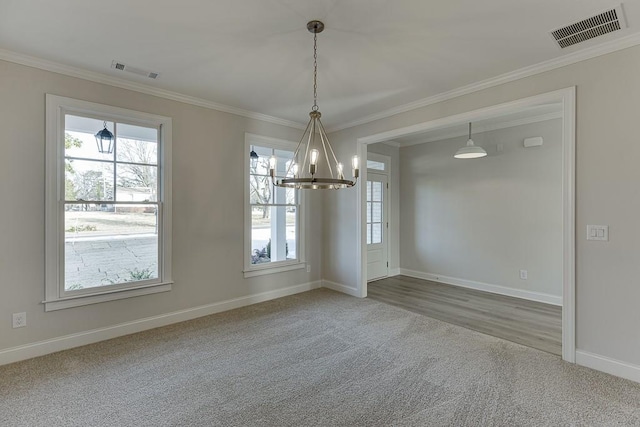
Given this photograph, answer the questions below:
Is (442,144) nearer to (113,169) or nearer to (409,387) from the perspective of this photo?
(409,387)

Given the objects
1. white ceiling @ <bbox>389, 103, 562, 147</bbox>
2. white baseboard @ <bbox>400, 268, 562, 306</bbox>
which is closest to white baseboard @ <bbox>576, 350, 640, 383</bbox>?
white baseboard @ <bbox>400, 268, 562, 306</bbox>

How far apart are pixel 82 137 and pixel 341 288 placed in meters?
3.91

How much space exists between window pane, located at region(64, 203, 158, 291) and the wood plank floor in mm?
3208

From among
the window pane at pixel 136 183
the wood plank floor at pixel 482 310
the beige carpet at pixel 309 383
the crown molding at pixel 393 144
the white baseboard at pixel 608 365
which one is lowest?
the beige carpet at pixel 309 383

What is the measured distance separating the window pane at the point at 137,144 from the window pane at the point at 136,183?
0.29 feet

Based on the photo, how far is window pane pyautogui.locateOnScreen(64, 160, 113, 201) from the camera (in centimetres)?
310

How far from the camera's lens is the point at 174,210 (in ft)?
12.2

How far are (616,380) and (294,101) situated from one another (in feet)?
13.6

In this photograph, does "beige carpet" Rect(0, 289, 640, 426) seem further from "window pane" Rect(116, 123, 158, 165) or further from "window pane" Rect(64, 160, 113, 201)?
"window pane" Rect(116, 123, 158, 165)

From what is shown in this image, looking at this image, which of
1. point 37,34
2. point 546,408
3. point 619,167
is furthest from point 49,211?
point 619,167

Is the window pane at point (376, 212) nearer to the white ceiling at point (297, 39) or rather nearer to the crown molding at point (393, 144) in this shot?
the crown molding at point (393, 144)

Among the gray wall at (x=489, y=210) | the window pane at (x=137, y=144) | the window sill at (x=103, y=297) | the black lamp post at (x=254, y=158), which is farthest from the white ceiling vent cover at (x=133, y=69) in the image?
the gray wall at (x=489, y=210)

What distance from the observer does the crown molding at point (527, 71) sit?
2.51 meters

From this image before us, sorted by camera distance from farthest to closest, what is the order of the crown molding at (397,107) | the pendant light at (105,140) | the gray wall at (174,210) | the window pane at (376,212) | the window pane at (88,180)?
the window pane at (376,212)
the pendant light at (105,140)
the window pane at (88,180)
the gray wall at (174,210)
the crown molding at (397,107)
